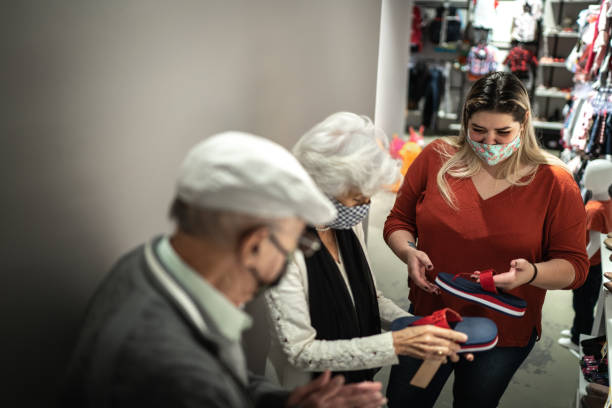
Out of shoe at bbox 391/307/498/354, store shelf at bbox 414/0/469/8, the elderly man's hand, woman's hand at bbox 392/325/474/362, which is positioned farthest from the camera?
store shelf at bbox 414/0/469/8

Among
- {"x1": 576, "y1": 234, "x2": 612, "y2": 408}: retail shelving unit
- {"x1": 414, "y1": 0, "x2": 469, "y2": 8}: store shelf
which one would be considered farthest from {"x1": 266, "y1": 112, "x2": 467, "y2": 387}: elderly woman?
{"x1": 414, "y1": 0, "x2": 469, "y2": 8}: store shelf

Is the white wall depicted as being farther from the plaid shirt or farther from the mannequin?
the plaid shirt

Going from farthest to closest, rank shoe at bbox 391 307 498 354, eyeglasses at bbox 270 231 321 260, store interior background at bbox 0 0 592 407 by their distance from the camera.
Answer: shoe at bbox 391 307 498 354
store interior background at bbox 0 0 592 407
eyeglasses at bbox 270 231 321 260

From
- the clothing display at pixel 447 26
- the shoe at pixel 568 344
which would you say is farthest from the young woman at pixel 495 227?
the clothing display at pixel 447 26

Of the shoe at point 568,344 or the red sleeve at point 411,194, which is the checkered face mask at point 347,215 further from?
the shoe at point 568,344

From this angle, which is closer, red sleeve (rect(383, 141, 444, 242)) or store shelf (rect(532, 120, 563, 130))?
red sleeve (rect(383, 141, 444, 242))

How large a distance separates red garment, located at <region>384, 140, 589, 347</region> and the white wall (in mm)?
876

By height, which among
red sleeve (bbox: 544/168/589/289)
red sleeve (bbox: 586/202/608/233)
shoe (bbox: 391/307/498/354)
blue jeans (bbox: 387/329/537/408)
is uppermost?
red sleeve (bbox: 544/168/589/289)

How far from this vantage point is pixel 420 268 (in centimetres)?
186

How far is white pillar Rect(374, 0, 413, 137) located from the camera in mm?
5965

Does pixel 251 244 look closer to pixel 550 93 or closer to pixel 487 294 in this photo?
pixel 487 294

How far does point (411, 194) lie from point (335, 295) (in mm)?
706

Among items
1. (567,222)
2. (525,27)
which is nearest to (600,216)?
(567,222)

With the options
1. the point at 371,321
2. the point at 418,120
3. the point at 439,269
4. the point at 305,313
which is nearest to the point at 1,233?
the point at 305,313
